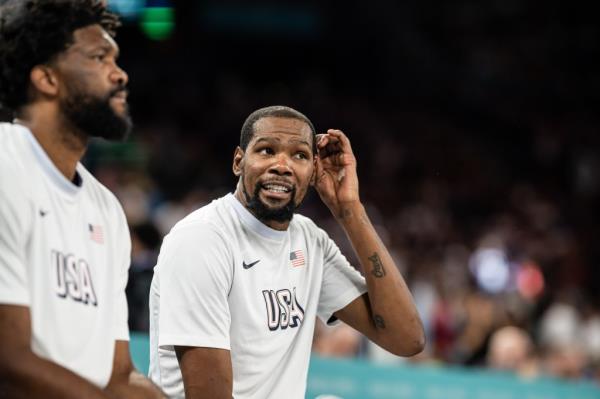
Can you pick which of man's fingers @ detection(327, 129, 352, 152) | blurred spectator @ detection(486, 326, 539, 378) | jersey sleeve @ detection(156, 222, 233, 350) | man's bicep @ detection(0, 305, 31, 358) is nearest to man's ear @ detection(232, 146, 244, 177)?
jersey sleeve @ detection(156, 222, 233, 350)

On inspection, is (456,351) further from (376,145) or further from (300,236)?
(376,145)

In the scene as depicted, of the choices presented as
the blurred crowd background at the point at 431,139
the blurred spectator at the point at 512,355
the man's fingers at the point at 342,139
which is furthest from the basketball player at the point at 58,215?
the blurred spectator at the point at 512,355

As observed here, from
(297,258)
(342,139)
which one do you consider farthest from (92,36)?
(342,139)

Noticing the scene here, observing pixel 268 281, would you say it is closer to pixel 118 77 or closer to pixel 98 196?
pixel 98 196

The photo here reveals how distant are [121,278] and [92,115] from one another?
1.66ft

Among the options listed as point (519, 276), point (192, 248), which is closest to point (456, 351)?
point (519, 276)

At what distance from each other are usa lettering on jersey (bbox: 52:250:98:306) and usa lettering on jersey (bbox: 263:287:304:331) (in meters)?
0.98

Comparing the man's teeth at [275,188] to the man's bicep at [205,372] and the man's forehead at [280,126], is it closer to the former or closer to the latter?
the man's forehead at [280,126]

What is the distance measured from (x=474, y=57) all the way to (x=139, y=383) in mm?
15971

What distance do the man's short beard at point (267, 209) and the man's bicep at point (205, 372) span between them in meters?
0.56

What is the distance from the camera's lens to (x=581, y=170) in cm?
1481

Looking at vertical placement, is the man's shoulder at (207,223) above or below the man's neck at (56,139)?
below

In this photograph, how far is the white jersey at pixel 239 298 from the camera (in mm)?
3436

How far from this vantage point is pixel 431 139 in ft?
51.6
